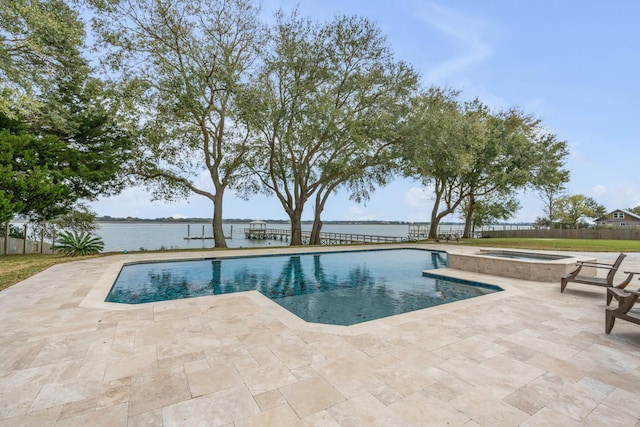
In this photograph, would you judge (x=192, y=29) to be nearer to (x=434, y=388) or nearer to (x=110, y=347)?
(x=110, y=347)

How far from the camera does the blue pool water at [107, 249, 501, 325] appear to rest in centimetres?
577

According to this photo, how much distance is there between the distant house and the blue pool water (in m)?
40.7

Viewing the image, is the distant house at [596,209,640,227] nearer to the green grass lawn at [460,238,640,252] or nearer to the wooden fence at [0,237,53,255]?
the green grass lawn at [460,238,640,252]

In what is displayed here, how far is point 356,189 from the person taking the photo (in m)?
20.1

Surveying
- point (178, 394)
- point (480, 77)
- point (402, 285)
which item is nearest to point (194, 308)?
point (178, 394)

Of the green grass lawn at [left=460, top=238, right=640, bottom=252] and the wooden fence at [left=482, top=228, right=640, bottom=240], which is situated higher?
the wooden fence at [left=482, top=228, right=640, bottom=240]

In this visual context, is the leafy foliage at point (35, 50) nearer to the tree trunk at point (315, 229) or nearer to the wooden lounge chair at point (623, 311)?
the wooden lounge chair at point (623, 311)

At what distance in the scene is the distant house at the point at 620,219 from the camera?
3472cm

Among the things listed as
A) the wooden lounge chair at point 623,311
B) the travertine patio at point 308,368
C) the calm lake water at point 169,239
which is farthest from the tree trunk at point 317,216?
the wooden lounge chair at point 623,311

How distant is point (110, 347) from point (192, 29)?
48.7 feet

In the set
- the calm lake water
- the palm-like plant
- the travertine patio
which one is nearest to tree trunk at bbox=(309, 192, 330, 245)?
the calm lake water

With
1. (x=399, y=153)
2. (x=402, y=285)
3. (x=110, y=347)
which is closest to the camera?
(x=110, y=347)

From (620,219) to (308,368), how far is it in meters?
51.6

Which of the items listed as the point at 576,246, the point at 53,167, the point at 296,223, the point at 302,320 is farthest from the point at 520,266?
the point at 53,167
